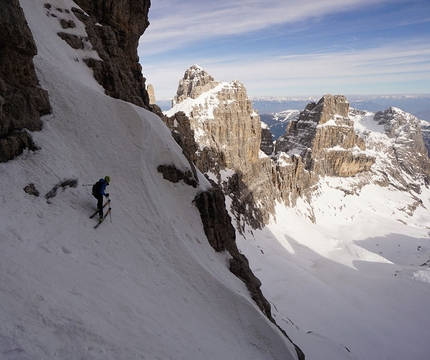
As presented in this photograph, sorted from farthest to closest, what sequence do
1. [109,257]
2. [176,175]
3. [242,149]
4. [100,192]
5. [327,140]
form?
[327,140] → [242,149] → [176,175] → [100,192] → [109,257]

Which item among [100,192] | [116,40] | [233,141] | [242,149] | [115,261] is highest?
[116,40]

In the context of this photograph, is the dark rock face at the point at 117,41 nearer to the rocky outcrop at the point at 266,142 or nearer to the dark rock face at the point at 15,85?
the dark rock face at the point at 15,85

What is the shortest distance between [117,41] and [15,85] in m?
19.6

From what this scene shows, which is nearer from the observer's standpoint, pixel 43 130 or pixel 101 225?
pixel 101 225

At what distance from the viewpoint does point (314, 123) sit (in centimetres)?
14162

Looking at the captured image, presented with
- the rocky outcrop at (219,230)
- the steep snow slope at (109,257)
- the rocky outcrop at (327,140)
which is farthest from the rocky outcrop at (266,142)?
the steep snow slope at (109,257)

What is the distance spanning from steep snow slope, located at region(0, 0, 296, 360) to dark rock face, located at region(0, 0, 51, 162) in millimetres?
719

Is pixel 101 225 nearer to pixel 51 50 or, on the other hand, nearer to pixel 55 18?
pixel 51 50

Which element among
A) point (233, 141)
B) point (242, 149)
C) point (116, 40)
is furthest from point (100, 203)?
point (242, 149)

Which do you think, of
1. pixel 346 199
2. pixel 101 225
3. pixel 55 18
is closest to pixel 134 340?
pixel 101 225

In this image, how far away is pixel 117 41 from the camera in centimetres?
3053

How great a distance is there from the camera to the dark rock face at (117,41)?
25.0m

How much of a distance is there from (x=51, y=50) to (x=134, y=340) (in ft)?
72.6

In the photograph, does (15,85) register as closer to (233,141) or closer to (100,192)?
(100,192)
